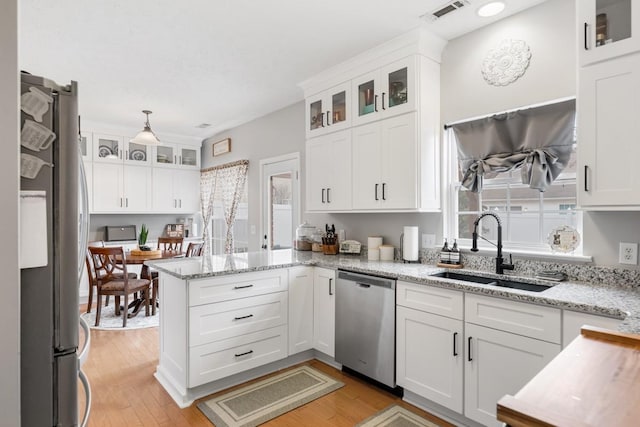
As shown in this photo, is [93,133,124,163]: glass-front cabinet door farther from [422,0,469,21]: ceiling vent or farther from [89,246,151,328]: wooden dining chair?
[422,0,469,21]: ceiling vent

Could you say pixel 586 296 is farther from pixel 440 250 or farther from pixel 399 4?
pixel 399 4

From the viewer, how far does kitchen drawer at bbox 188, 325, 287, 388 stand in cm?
245

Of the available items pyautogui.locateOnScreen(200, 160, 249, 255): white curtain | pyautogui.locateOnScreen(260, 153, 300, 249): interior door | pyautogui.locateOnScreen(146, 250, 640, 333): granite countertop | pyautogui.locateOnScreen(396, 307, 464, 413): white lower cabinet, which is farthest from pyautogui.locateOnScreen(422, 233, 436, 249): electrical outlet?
pyautogui.locateOnScreen(200, 160, 249, 255): white curtain

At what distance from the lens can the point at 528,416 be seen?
792 millimetres

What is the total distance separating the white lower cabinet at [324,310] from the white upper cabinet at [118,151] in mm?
4077

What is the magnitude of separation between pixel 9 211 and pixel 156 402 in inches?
77.1

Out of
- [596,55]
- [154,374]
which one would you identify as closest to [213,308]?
[154,374]

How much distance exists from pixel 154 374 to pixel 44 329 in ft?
6.40

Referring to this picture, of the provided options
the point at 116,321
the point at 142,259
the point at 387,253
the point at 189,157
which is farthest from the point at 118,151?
the point at 387,253

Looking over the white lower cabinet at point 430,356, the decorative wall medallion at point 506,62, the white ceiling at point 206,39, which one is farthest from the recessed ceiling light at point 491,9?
the white lower cabinet at point 430,356

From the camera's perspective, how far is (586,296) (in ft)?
5.91

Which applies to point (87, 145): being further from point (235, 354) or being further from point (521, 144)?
point (521, 144)

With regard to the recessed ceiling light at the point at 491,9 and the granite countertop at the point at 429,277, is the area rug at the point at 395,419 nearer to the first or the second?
the granite countertop at the point at 429,277

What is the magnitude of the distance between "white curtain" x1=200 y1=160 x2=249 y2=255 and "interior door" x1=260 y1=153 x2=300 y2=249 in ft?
1.71
